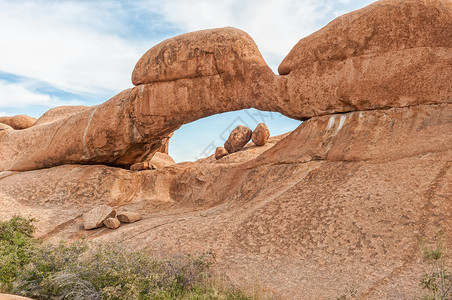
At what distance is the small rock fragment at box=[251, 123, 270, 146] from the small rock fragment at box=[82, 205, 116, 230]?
12676 millimetres

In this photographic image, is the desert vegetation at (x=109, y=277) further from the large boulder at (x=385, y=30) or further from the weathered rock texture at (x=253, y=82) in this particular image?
the large boulder at (x=385, y=30)

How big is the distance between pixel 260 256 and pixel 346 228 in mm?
1640

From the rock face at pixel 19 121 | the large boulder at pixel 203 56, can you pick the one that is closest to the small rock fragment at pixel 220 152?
the rock face at pixel 19 121

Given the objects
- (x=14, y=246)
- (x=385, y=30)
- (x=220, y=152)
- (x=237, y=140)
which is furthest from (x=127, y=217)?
(x=237, y=140)

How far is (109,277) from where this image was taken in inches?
231

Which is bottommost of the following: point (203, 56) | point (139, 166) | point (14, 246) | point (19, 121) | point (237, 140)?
point (14, 246)

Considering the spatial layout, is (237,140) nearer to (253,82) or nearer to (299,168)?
(253,82)

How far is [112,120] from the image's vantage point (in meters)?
13.3

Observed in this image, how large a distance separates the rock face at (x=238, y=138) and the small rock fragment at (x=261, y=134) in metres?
1.29

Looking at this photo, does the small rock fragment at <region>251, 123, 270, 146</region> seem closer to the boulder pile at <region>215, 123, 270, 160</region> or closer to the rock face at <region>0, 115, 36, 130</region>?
the boulder pile at <region>215, 123, 270, 160</region>

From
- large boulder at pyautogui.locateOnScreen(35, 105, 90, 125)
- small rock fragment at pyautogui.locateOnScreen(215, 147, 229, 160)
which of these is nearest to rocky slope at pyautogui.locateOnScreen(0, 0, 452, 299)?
large boulder at pyautogui.locateOnScreen(35, 105, 90, 125)

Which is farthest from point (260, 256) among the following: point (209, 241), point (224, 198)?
point (224, 198)

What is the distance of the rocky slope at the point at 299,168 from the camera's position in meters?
Answer: 6.34

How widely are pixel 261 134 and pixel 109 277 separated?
54.6 ft
